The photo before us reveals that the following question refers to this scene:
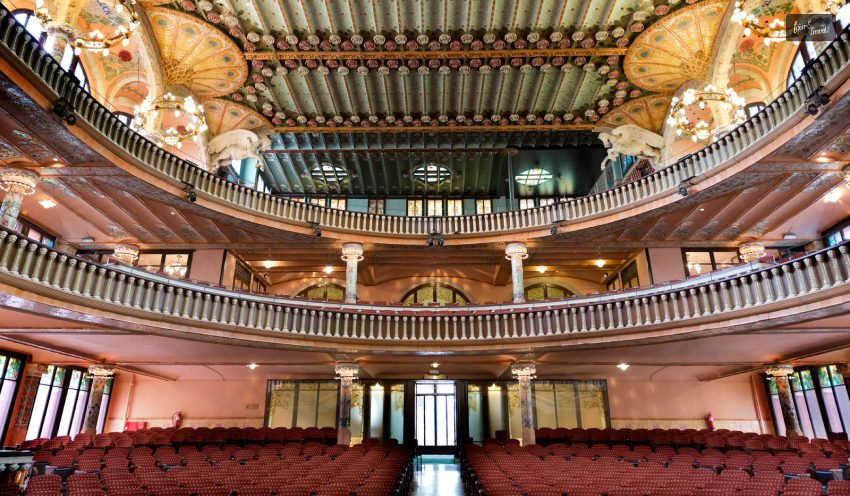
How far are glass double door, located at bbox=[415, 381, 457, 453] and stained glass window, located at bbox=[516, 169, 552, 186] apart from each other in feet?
32.3

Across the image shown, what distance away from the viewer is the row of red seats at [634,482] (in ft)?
22.9

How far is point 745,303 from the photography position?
37.3ft

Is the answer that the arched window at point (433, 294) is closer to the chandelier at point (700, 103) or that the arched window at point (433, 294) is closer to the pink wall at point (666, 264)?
the pink wall at point (666, 264)

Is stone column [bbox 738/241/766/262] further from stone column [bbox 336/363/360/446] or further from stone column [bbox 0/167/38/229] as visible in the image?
stone column [bbox 0/167/38/229]

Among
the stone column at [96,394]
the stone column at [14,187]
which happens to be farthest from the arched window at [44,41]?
the stone column at [96,394]

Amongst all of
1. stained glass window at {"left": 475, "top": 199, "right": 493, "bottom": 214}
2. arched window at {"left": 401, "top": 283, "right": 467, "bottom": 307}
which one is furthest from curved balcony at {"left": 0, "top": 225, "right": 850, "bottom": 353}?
stained glass window at {"left": 475, "top": 199, "right": 493, "bottom": 214}

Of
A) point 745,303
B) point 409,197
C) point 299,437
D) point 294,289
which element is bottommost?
point 299,437

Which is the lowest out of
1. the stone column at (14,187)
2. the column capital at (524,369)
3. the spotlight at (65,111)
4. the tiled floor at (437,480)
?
the tiled floor at (437,480)

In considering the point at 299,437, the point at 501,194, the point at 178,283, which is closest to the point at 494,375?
the point at 299,437

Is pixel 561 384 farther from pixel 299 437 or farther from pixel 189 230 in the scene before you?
pixel 189 230

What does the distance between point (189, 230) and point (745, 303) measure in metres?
17.1

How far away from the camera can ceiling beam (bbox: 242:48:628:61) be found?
1627 centimetres

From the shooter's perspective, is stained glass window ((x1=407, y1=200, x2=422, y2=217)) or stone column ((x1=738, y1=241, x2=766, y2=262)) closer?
stone column ((x1=738, y1=241, x2=766, y2=262))

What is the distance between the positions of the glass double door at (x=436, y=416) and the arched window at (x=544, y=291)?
617 centimetres
